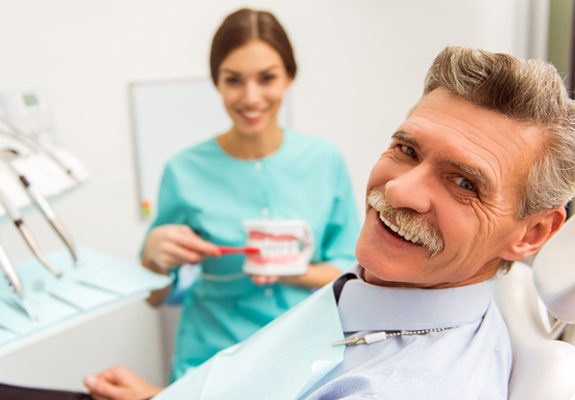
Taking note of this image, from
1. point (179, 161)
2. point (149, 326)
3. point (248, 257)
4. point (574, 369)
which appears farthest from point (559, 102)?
point (149, 326)

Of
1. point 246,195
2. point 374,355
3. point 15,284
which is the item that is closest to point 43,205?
point 15,284

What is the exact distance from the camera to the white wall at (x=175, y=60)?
67.2 inches

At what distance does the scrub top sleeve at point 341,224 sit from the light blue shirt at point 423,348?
529 millimetres

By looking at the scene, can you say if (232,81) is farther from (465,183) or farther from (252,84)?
(465,183)

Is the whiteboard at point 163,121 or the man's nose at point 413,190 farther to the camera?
the whiteboard at point 163,121

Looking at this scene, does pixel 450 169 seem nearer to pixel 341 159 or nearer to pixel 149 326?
pixel 341 159

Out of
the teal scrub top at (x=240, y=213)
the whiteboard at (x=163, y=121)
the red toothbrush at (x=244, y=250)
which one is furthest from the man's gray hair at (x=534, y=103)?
the whiteboard at (x=163, y=121)

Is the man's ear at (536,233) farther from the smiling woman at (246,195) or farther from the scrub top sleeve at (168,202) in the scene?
the scrub top sleeve at (168,202)

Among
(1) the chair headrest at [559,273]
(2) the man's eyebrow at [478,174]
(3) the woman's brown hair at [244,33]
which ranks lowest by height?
(1) the chair headrest at [559,273]

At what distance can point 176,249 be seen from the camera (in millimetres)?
1322

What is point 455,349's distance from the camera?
0.87 m

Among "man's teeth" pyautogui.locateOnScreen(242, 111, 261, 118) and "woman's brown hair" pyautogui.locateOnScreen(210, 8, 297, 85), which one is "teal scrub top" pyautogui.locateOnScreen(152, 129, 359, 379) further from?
"woman's brown hair" pyautogui.locateOnScreen(210, 8, 297, 85)

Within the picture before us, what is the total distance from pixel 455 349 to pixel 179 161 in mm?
859

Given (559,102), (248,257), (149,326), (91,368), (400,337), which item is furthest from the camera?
(149,326)
